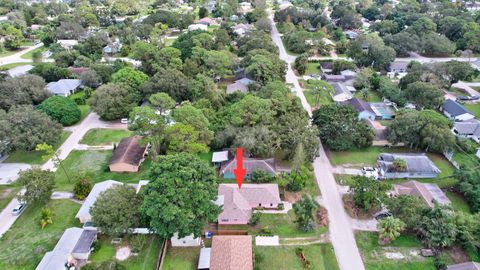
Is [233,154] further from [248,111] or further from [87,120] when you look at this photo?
[87,120]

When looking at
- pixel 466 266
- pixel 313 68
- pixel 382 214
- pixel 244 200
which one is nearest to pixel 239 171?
pixel 244 200

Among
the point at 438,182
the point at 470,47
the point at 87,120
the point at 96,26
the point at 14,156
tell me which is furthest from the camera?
the point at 96,26

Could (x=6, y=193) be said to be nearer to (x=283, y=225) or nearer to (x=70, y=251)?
(x=70, y=251)

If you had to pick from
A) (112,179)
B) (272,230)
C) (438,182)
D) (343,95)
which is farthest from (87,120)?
(438,182)

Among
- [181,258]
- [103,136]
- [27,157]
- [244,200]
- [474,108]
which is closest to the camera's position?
[181,258]

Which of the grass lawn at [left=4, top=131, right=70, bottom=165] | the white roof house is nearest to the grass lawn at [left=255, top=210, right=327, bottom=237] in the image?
the white roof house

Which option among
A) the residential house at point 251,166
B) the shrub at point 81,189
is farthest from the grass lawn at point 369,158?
the shrub at point 81,189
